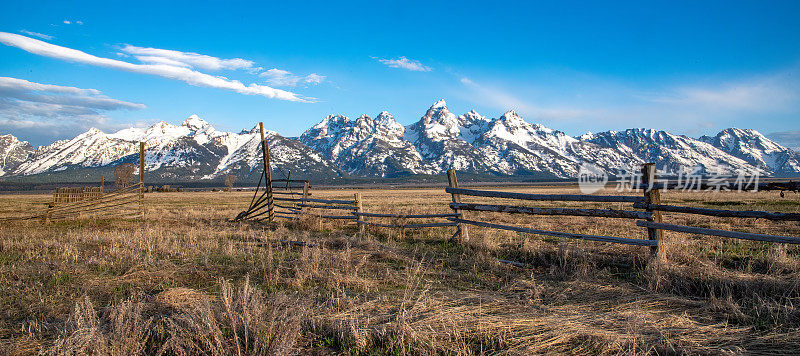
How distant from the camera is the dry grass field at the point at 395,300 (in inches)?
133

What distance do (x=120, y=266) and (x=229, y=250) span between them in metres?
1.84

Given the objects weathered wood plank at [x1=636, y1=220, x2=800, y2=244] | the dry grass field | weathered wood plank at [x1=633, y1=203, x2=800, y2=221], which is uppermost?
weathered wood plank at [x1=633, y1=203, x2=800, y2=221]

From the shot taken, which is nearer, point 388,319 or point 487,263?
point 388,319

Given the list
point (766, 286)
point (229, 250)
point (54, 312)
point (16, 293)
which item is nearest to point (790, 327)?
point (766, 286)

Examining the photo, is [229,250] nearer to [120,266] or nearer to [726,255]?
[120,266]

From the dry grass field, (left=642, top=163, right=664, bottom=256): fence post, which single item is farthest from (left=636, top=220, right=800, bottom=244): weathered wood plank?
the dry grass field

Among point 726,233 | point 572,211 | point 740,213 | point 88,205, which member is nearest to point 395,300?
point 572,211

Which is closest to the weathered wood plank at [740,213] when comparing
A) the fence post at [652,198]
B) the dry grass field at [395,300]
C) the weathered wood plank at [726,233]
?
the fence post at [652,198]

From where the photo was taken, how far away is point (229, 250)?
26.3 ft

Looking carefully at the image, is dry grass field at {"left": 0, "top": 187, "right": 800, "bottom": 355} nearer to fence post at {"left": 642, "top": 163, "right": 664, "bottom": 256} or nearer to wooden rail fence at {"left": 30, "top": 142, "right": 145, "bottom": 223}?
fence post at {"left": 642, "top": 163, "right": 664, "bottom": 256}

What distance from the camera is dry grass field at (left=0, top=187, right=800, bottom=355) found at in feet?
11.1

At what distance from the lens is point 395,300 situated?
15.6 ft

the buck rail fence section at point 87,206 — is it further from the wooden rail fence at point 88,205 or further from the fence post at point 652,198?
the fence post at point 652,198

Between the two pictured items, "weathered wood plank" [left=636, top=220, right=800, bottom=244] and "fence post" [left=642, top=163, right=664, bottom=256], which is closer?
"weathered wood plank" [left=636, top=220, right=800, bottom=244]
